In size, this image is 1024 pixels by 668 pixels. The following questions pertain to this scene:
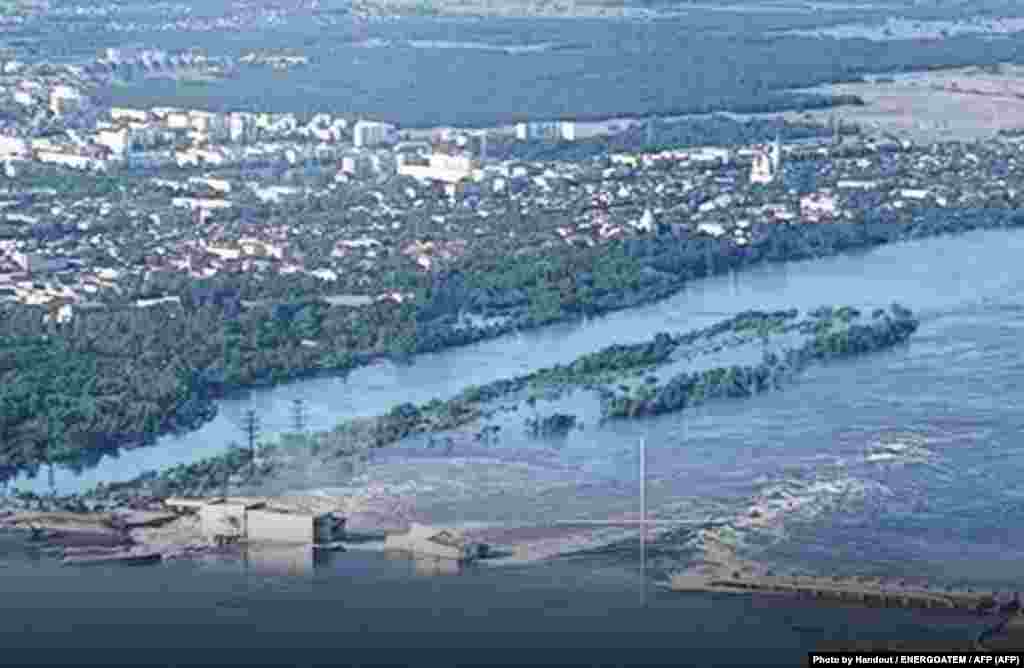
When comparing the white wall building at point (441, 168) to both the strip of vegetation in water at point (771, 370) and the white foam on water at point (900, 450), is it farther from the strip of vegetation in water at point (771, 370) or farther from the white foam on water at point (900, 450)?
the white foam on water at point (900, 450)

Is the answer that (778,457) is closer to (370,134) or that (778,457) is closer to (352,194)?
(352,194)

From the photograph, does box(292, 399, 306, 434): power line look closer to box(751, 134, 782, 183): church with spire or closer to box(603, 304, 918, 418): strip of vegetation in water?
box(603, 304, 918, 418): strip of vegetation in water

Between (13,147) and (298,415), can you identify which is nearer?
(298,415)

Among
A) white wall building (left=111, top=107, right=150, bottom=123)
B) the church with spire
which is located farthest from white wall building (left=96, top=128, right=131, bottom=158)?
the church with spire

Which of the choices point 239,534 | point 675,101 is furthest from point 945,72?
point 239,534

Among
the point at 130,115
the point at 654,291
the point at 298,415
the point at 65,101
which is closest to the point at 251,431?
the point at 298,415

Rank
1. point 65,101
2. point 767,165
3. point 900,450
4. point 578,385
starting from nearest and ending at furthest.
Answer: point 900,450
point 578,385
point 767,165
point 65,101
